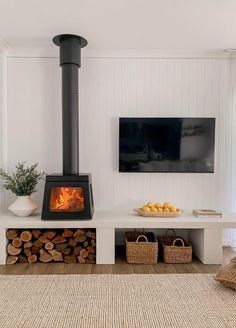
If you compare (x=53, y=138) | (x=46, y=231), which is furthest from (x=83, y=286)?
(x=53, y=138)

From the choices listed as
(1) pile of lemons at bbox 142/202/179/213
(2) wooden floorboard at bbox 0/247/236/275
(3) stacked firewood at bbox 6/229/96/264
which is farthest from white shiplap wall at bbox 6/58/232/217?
(2) wooden floorboard at bbox 0/247/236/275

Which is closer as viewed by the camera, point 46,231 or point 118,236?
point 46,231

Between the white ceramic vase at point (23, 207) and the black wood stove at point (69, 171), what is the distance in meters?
0.26

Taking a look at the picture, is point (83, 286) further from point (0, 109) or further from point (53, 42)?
point (53, 42)

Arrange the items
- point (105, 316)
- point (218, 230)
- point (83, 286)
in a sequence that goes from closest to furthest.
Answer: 1. point (105, 316)
2. point (83, 286)
3. point (218, 230)

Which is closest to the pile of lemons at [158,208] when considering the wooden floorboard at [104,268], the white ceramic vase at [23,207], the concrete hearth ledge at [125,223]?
the concrete hearth ledge at [125,223]

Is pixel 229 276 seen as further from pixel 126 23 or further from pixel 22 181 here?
pixel 126 23

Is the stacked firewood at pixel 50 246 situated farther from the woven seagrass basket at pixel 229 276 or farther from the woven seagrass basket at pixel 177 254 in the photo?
the woven seagrass basket at pixel 229 276

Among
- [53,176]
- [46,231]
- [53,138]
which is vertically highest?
[53,138]

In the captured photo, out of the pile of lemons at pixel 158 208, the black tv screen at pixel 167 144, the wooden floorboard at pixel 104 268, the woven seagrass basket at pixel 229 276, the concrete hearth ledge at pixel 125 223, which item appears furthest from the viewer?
the black tv screen at pixel 167 144

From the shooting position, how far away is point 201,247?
333 cm

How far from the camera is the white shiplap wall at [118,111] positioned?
3.80 metres

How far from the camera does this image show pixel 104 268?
3098mm

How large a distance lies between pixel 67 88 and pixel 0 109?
34.7 inches
